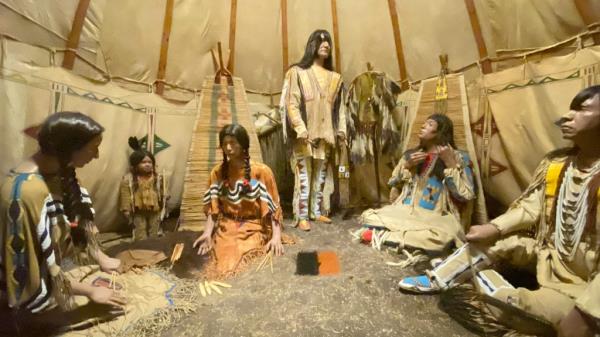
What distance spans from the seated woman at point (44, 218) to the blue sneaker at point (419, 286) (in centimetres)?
119

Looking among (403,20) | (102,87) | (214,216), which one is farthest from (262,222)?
(403,20)

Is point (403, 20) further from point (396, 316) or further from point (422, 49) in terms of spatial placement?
point (396, 316)

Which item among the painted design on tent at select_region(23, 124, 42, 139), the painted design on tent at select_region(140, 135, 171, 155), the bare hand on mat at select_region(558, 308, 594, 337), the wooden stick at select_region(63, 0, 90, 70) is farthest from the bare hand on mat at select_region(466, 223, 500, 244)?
the painted design on tent at select_region(140, 135, 171, 155)

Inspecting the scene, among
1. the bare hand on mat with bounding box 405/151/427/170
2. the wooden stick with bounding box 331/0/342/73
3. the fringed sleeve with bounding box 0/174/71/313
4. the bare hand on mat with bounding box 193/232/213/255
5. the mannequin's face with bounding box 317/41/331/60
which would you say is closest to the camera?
the fringed sleeve with bounding box 0/174/71/313

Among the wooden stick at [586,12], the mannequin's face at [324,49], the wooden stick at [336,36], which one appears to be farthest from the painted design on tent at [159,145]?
the wooden stick at [586,12]

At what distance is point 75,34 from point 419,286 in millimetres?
2013

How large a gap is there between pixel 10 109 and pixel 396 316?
136 centimetres

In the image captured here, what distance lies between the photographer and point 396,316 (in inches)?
46.9

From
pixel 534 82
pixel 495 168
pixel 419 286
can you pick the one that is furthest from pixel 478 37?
pixel 419 286

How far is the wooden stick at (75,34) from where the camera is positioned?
1479 mm

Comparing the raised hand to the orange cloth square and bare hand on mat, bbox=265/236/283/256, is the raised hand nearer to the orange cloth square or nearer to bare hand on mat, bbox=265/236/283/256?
the orange cloth square

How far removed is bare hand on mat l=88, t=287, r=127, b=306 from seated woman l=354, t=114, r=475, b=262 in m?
1.29

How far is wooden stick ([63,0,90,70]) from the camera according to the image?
1.48 metres

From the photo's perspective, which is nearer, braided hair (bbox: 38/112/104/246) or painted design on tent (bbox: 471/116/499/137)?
braided hair (bbox: 38/112/104/246)
